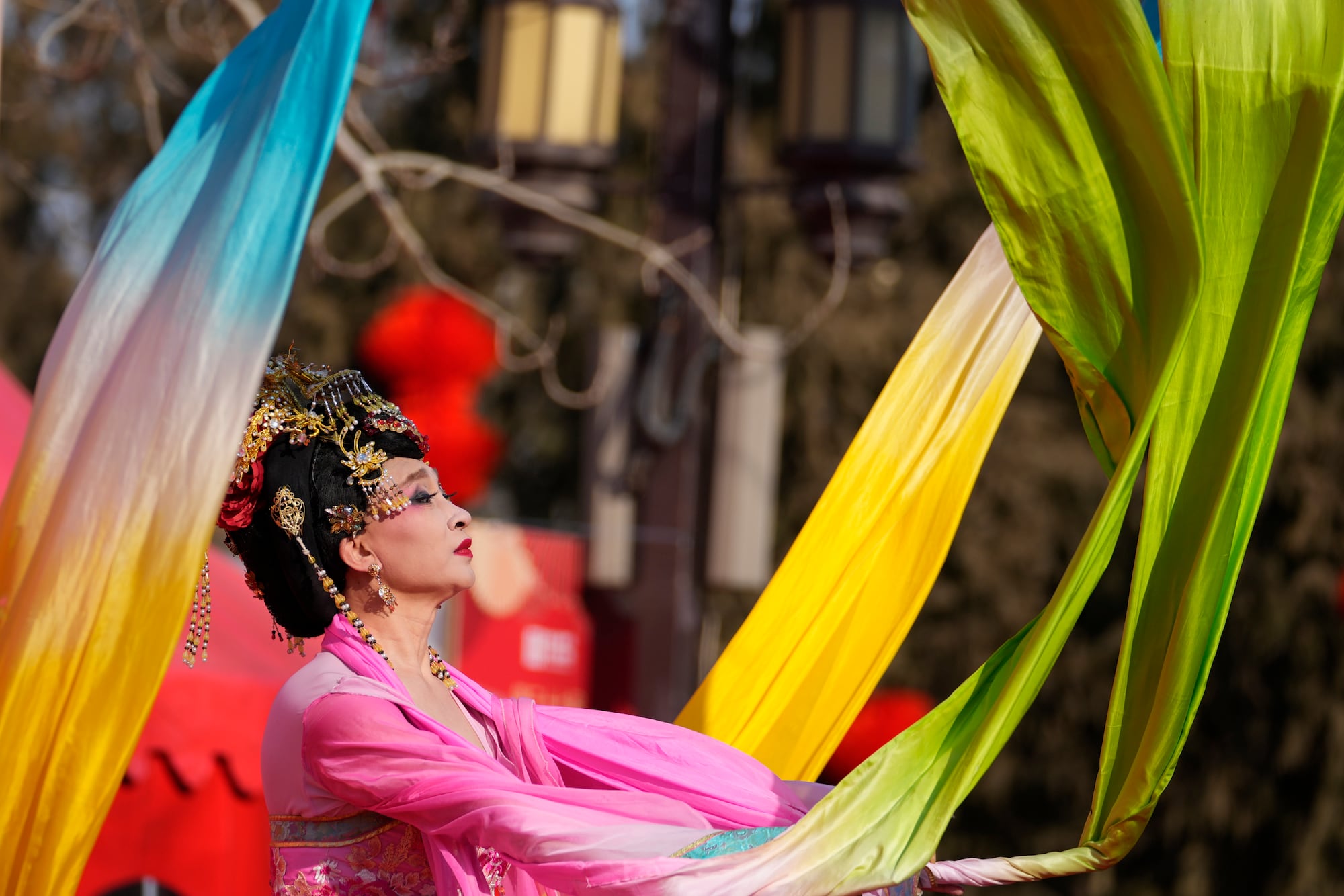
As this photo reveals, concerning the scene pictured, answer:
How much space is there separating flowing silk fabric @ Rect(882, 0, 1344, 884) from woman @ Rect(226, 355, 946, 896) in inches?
14.6

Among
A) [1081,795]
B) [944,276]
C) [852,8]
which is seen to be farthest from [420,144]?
[852,8]

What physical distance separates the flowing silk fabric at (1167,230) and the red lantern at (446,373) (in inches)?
214

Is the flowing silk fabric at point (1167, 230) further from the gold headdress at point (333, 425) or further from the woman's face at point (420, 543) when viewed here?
the gold headdress at point (333, 425)

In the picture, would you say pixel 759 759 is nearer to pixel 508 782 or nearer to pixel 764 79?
pixel 508 782

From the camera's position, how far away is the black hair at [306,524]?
219cm

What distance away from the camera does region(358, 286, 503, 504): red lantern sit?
7.63 m

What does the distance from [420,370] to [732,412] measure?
2.68 metres

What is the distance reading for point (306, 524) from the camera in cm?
220

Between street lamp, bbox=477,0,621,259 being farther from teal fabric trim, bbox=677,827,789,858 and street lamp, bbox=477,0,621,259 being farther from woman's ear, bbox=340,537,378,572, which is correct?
teal fabric trim, bbox=677,827,789,858

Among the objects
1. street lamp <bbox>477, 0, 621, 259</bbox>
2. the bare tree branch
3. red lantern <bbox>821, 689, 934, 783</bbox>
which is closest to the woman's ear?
the bare tree branch

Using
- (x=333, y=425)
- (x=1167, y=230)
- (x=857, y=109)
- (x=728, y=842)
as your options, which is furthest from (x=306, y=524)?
(x=857, y=109)

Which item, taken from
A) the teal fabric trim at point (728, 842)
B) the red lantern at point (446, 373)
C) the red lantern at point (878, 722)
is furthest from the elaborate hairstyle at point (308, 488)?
the red lantern at point (446, 373)

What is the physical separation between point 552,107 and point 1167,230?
327 centimetres

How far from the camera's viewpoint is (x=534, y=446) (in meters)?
11.7
